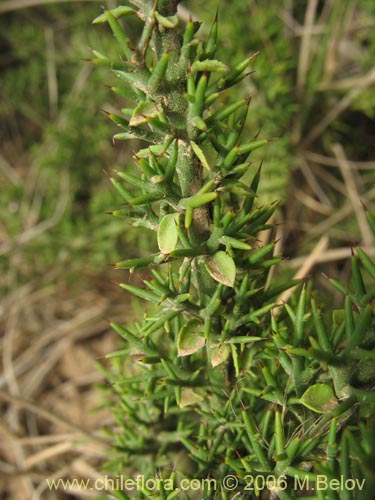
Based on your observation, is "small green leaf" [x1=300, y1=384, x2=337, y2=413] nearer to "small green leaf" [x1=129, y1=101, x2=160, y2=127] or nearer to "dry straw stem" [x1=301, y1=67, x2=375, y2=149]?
"small green leaf" [x1=129, y1=101, x2=160, y2=127]

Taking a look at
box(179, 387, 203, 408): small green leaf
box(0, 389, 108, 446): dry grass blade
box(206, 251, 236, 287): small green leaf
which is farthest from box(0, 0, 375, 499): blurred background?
box(206, 251, 236, 287): small green leaf

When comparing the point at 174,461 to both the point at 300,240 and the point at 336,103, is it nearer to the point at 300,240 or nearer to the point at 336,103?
the point at 300,240

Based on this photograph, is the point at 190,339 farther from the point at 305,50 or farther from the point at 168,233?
the point at 305,50

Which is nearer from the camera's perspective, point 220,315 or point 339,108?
point 220,315

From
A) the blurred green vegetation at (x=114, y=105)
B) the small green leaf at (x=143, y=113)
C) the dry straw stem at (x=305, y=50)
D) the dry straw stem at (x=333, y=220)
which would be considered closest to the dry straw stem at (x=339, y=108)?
the blurred green vegetation at (x=114, y=105)

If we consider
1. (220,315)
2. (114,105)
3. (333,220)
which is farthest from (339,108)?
(220,315)

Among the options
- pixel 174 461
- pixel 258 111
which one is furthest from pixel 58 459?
pixel 258 111
